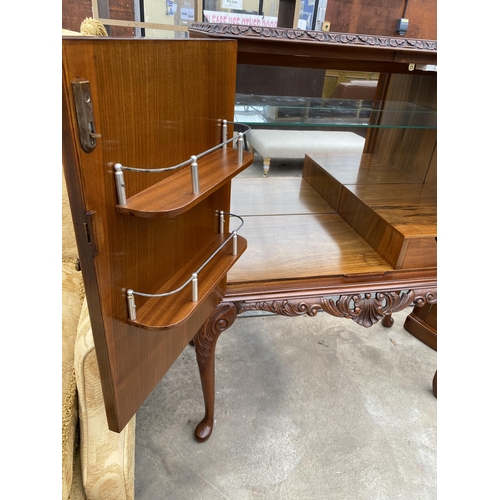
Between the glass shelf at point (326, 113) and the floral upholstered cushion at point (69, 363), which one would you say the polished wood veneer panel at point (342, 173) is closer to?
the glass shelf at point (326, 113)

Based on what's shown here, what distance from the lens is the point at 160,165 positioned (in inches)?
19.7

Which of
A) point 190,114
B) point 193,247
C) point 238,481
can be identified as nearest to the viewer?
point 190,114

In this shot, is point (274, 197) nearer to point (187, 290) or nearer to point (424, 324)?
point (187, 290)

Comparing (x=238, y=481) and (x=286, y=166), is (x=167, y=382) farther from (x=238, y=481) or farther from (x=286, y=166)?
(x=286, y=166)

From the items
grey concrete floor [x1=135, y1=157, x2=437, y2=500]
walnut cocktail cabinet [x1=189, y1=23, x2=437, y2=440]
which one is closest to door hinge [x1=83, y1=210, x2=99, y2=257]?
walnut cocktail cabinet [x1=189, y1=23, x2=437, y2=440]

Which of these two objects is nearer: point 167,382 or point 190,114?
point 190,114

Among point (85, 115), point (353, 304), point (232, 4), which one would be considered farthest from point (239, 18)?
point (85, 115)

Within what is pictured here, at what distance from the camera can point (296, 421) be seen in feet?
3.89

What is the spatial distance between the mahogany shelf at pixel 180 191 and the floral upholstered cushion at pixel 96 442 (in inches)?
12.8

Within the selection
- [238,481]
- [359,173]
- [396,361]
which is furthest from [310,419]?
[359,173]

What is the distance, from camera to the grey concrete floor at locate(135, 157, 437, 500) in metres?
1.01

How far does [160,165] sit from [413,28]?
1.47 metres

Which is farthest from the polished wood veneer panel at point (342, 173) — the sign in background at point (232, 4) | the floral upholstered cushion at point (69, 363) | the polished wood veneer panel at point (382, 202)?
the sign in background at point (232, 4)

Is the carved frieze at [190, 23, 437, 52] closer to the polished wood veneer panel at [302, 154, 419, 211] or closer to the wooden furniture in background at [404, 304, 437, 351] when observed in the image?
the polished wood veneer panel at [302, 154, 419, 211]
